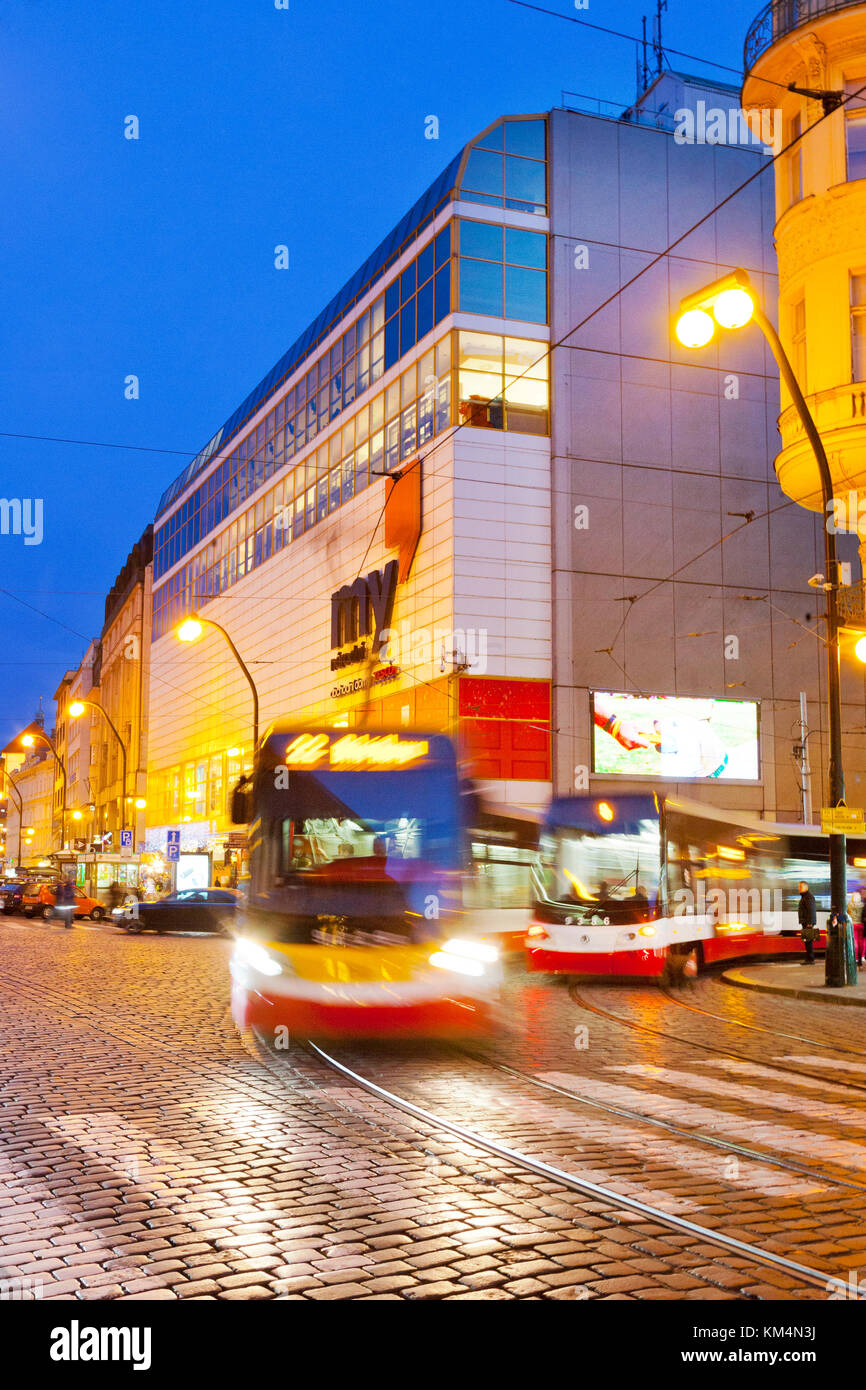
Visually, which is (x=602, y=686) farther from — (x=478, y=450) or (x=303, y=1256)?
(x=303, y=1256)

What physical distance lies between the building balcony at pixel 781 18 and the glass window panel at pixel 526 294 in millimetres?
13823

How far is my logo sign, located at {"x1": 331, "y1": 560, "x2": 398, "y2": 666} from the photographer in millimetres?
44062

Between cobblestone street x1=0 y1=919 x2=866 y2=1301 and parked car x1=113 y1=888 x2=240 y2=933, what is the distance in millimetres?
23614

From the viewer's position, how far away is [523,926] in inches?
1081

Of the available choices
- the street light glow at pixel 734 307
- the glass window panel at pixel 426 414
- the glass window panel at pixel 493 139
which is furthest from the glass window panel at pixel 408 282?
the street light glow at pixel 734 307

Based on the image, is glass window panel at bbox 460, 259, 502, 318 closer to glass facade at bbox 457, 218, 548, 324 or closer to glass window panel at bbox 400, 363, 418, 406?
glass facade at bbox 457, 218, 548, 324

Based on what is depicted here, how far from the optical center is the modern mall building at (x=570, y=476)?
4047cm

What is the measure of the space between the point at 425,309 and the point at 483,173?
4.76 metres

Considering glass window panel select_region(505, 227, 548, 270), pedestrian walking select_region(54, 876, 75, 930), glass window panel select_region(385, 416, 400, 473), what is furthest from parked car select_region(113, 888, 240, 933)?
glass window panel select_region(505, 227, 548, 270)

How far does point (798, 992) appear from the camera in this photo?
18562 mm

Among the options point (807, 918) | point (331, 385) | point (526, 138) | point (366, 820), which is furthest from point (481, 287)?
point (366, 820)

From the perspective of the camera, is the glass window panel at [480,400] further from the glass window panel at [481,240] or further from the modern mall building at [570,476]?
the glass window panel at [481,240]
